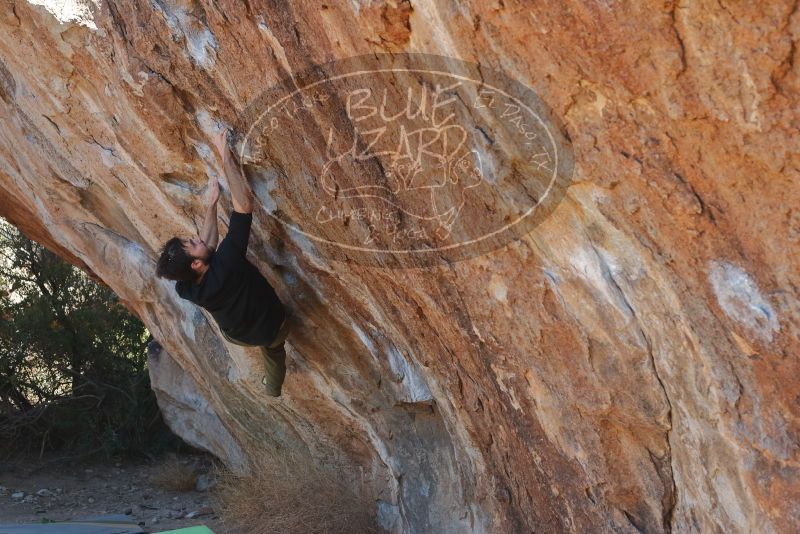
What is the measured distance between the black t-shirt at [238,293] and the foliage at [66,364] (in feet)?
16.6

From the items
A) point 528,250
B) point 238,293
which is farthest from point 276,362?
point 528,250

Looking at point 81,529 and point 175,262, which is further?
point 175,262

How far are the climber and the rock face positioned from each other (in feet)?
0.41

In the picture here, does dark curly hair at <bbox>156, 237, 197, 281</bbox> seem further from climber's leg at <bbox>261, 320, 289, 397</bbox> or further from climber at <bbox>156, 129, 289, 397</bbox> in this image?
climber's leg at <bbox>261, 320, 289, 397</bbox>

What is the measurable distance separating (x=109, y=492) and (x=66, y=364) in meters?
1.81

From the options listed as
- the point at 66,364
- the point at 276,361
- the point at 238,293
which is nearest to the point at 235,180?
the point at 238,293

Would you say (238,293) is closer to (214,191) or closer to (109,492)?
(214,191)

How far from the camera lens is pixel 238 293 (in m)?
4.36

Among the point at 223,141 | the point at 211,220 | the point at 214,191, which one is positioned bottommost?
the point at 211,220

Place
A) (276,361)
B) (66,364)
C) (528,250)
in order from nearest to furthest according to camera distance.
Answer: (528,250), (276,361), (66,364)

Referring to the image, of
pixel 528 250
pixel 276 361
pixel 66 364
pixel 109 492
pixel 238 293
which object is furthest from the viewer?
pixel 66 364

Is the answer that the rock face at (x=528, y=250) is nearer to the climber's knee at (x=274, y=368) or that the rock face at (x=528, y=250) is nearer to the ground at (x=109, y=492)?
the climber's knee at (x=274, y=368)

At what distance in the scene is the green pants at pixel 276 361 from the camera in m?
4.85

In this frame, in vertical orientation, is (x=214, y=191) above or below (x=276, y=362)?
above
